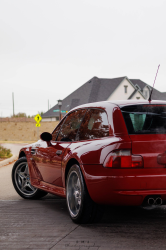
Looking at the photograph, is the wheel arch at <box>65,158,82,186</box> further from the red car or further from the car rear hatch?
the car rear hatch

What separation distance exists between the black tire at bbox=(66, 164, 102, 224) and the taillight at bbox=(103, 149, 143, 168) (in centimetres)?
57

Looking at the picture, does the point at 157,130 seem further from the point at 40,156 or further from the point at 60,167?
the point at 40,156

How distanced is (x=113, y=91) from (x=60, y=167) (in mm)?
56678

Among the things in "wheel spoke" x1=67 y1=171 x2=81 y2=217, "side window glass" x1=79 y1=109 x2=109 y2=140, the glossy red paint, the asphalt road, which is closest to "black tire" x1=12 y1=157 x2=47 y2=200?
the asphalt road

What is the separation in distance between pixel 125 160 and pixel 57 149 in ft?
5.23

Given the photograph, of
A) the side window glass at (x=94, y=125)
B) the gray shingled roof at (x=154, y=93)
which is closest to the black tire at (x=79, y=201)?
the side window glass at (x=94, y=125)

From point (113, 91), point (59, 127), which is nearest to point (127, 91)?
point (113, 91)

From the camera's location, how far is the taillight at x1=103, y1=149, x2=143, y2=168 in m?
4.73

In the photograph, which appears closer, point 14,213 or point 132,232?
point 132,232

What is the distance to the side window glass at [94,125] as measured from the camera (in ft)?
17.2

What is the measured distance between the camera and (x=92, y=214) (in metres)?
5.21

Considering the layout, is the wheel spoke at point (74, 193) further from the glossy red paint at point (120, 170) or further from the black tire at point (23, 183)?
the black tire at point (23, 183)

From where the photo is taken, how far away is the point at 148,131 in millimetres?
4977

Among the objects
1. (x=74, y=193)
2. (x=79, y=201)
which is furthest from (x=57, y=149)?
(x=79, y=201)
